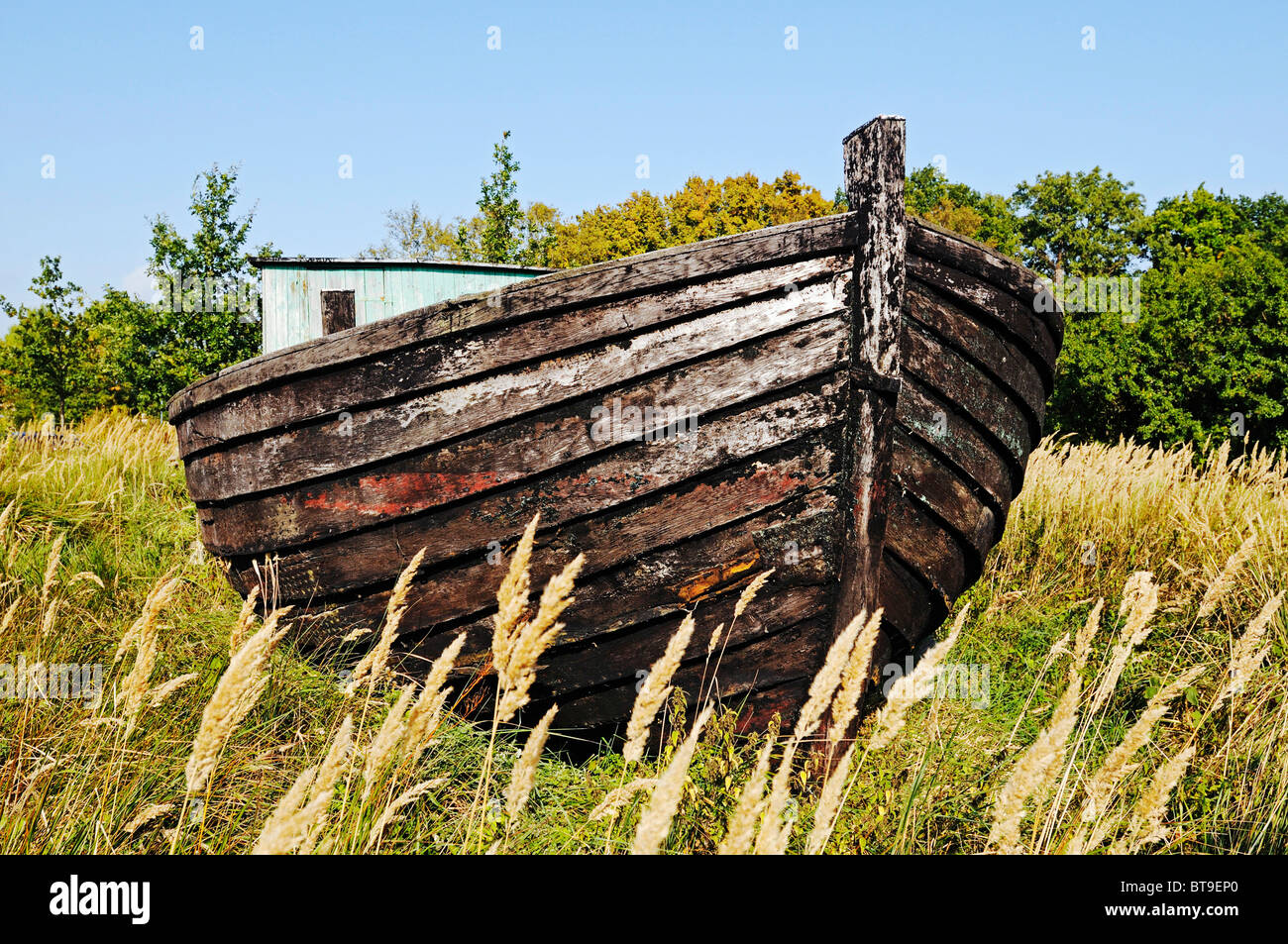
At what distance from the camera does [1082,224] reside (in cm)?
3130

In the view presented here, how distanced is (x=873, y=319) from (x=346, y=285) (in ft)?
37.7

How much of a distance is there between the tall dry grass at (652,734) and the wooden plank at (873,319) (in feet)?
1.77

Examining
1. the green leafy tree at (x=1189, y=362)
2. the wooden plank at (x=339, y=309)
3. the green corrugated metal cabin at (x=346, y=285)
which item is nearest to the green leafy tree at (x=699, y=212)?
the green leafy tree at (x=1189, y=362)

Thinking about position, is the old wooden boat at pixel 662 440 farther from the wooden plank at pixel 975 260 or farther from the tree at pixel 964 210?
the tree at pixel 964 210

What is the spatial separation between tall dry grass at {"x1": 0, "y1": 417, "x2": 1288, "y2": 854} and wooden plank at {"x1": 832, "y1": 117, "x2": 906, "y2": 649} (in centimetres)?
54

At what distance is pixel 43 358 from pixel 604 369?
67.0 ft

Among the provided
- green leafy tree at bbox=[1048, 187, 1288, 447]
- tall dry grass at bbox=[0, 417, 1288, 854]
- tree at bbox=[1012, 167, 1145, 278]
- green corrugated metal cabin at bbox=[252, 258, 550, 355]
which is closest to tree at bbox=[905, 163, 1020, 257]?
tree at bbox=[1012, 167, 1145, 278]

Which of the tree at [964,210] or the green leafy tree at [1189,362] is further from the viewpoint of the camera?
the tree at [964,210]

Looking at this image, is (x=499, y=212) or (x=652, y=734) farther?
(x=499, y=212)

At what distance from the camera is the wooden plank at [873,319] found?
247cm

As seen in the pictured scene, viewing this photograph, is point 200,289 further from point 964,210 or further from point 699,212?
point 964,210

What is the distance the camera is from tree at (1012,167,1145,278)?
1208 inches

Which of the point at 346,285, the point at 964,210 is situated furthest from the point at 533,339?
the point at 964,210
